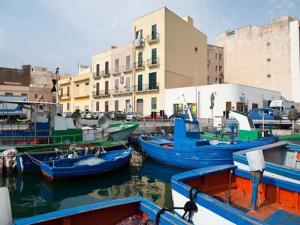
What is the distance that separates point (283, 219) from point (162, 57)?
A: 1275 inches

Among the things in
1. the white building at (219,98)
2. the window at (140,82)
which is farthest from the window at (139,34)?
the white building at (219,98)

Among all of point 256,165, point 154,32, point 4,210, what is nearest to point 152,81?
point 154,32

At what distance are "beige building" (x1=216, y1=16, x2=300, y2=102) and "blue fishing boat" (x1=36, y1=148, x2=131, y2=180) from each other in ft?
104

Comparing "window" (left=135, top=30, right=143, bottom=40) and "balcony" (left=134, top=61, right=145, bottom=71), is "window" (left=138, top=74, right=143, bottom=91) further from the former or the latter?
"window" (left=135, top=30, right=143, bottom=40)

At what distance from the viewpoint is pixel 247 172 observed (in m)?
6.25

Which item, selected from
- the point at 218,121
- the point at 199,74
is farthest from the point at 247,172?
the point at 199,74

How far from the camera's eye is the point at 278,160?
25.4ft

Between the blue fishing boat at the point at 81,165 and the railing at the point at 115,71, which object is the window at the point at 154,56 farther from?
the blue fishing boat at the point at 81,165

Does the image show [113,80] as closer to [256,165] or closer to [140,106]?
[140,106]

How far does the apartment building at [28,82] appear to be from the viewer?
5088 cm

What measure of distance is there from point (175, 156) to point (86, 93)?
39.0m

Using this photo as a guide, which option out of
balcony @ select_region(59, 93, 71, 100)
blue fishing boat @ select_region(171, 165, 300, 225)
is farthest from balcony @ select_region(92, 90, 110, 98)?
blue fishing boat @ select_region(171, 165, 300, 225)

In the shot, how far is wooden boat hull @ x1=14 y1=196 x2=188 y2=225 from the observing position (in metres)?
3.53

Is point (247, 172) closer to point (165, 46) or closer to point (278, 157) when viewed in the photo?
point (278, 157)
